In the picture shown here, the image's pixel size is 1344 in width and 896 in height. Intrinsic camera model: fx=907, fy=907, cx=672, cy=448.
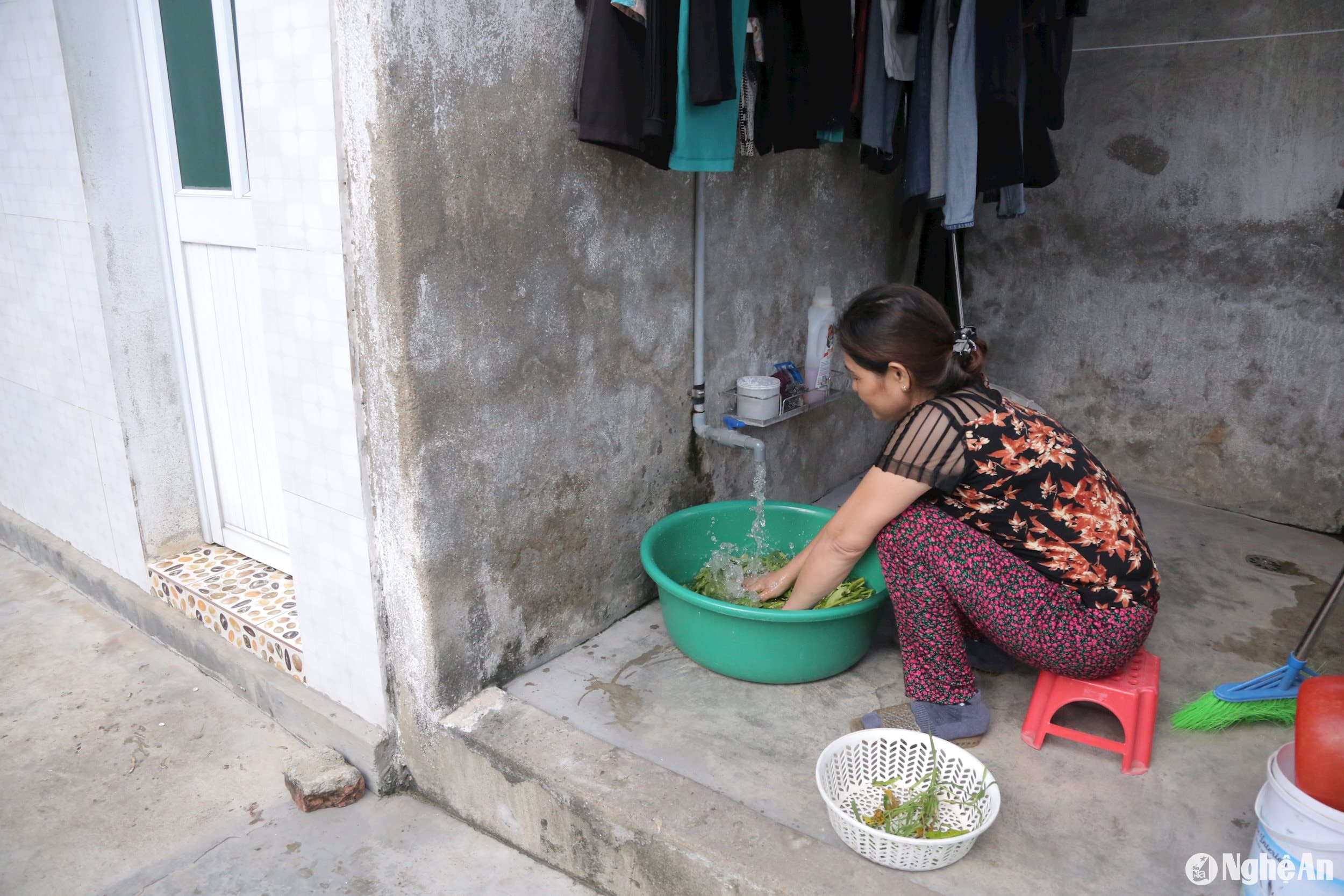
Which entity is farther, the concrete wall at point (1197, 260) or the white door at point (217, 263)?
the concrete wall at point (1197, 260)

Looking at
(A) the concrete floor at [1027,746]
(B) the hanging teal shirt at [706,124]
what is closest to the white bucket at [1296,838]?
(A) the concrete floor at [1027,746]

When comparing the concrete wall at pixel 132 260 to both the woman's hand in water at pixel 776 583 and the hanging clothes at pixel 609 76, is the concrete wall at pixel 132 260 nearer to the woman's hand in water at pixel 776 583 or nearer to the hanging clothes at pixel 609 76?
the hanging clothes at pixel 609 76

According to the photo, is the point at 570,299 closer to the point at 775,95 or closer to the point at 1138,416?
the point at 775,95

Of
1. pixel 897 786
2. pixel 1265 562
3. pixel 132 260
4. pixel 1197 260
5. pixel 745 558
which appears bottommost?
pixel 1265 562

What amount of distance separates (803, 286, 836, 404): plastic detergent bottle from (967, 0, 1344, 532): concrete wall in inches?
44.9

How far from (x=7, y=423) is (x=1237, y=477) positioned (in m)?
4.61

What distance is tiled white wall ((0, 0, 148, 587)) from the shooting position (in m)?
2.51

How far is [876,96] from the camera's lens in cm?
280

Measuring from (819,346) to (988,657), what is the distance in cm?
123

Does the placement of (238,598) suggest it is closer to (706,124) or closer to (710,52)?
(706,124)

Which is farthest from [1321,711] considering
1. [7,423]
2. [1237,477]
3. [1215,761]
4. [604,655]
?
[7,423]

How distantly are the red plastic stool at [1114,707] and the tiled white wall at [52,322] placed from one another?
102 inches

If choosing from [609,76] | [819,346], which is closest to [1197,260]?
[819,346]

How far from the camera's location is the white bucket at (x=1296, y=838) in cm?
143
